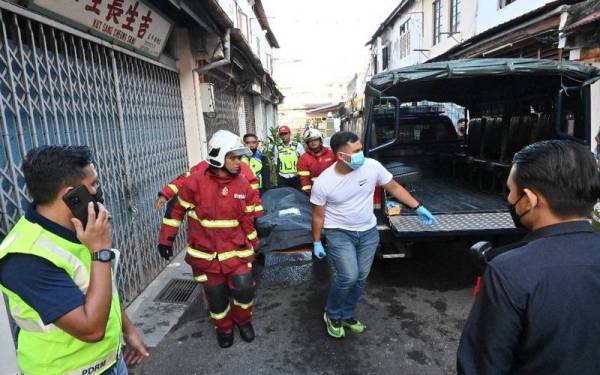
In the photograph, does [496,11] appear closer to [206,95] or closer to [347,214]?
[206,95]

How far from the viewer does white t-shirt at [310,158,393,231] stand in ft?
10.2

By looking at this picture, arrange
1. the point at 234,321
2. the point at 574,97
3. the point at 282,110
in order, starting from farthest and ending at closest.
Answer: the point at 282,110
the point at 574,97
the point at 234,321

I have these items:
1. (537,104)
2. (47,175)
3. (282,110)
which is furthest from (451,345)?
(282,110)

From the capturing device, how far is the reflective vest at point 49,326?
50.4 inches

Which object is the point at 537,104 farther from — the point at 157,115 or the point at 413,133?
the point at 157,115

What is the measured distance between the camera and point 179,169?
5680 mm

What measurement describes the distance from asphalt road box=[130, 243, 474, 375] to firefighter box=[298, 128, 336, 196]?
1.22 m

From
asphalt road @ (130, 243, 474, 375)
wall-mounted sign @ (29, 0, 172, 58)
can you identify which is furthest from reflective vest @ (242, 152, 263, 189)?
wall-mounted sign @ (29, 0, 172, 58)

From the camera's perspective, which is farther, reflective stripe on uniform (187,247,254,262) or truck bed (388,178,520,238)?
truck bed (388,178,520,238)

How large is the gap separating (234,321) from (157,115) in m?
2.89

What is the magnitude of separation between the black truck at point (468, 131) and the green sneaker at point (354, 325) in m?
0.92

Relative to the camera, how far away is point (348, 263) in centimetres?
307

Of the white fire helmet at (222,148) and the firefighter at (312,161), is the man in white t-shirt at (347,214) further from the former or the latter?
the firefighter at (312,161)

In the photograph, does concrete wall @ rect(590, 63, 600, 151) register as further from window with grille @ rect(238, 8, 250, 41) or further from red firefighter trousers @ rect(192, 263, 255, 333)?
window with grille @ rect(238, 8, 250, 41)
